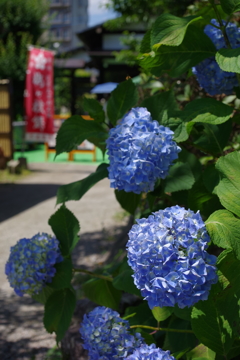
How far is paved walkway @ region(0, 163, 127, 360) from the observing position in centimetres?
263

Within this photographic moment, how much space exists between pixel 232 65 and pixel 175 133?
235mm

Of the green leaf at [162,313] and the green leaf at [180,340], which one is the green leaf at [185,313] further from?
the green leaf at [180,340]

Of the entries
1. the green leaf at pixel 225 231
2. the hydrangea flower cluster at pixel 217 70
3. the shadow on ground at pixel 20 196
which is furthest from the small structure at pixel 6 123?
the green leaf at pixel 225 231

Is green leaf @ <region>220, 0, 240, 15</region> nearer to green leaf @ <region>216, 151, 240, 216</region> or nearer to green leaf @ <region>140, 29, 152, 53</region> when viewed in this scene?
green leaf @ <region>140, 29, 152, 53</region>

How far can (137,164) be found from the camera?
3.49ft

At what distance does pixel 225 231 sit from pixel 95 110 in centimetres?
70

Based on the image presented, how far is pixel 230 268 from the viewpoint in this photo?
933 mm

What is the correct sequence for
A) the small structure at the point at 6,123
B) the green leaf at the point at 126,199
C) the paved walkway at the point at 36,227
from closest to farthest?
the green leaf at the point at 126,199 < the paved walkway at the point at 36,227 < the small structure at the point at 6,123

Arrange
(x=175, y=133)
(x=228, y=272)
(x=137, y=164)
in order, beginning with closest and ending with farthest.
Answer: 1. (x=228, y=272)
2. (x=137, y=164)
3. (x=175, y=133)

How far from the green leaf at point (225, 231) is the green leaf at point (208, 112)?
0.31m

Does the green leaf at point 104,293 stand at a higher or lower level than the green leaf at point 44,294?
lower

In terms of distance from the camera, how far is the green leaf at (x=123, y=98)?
1.39m

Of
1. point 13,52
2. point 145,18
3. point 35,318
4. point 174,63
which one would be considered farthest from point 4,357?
point 13,52

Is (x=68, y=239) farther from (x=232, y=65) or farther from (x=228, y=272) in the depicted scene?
(x=232, y=65)
